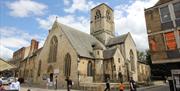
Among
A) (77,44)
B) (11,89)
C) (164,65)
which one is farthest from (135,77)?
(11,89)

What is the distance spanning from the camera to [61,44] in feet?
112

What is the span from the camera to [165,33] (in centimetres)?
1633

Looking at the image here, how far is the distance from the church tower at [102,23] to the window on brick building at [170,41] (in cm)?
2848

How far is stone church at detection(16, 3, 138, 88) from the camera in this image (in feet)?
102

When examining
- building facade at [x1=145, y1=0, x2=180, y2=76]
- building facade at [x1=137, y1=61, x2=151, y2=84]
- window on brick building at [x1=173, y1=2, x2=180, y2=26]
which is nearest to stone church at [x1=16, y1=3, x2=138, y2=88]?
building facade at [x1=137, y1=61, x2=151, y2=84]


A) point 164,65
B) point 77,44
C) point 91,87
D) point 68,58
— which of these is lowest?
point 91,87

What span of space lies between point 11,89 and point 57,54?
24.0 metres

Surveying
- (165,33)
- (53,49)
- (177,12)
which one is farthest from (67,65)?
(177,12)

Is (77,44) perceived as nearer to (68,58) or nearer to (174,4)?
(68,58)

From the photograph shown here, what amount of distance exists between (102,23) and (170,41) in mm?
31272

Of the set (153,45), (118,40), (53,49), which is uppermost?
(118,40)

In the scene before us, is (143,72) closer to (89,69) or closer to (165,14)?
(89,69)

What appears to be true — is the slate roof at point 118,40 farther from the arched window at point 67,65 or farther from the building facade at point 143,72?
the arched window at point 67,65

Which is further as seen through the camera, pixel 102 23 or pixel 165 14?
pixel 102 23
